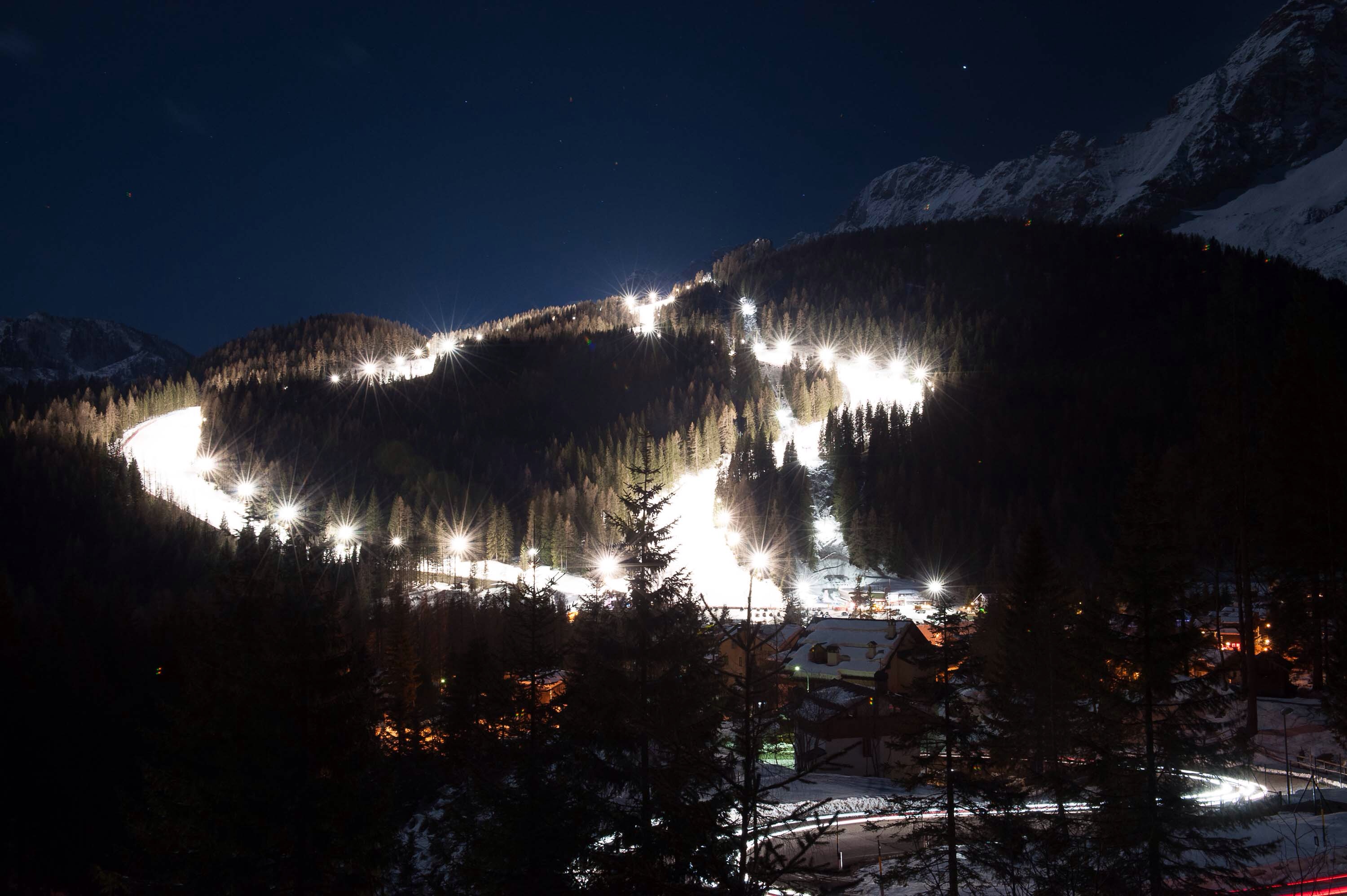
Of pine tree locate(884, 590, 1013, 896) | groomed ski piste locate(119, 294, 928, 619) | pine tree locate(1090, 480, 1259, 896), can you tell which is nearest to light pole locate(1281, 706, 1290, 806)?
pine tree locate(1090, 480, 1259, 896)

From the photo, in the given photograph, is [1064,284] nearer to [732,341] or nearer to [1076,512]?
[732,341]

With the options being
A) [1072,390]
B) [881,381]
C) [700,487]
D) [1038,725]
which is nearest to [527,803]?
[1038,725]

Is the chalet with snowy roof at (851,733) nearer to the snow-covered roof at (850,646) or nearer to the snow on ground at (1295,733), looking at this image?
the snow-covered roof at (850,646)

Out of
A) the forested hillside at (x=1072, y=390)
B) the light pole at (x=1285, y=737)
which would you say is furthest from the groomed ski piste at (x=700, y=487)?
the light pole at (x=1285, y=737)

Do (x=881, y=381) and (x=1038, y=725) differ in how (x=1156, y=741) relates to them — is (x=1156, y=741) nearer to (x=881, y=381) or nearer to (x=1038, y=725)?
(x=1038, y=725)

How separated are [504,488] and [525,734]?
109m

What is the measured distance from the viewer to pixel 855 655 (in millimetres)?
45625

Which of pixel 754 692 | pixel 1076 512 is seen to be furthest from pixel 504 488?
pixel 754 692

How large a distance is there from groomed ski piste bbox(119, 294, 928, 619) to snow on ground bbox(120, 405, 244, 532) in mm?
217

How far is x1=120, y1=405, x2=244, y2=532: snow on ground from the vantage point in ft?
366

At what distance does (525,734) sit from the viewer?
1448 centimetres

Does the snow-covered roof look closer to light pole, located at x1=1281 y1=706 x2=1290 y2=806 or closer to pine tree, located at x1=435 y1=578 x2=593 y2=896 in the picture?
light pole, located at x1=1281 y1=706 x2=1290 y2=806

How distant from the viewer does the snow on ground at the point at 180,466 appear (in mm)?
111500

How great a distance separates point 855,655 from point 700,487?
63.6 meters
